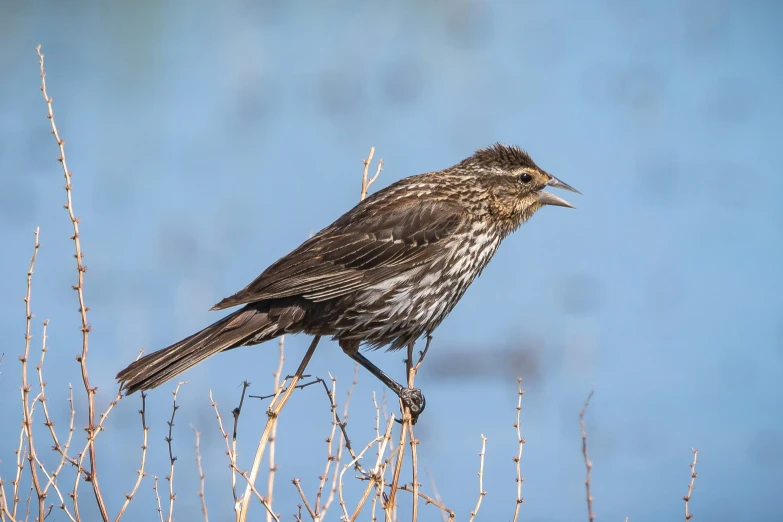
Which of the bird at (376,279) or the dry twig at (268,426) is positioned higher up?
the bird at (376,279)

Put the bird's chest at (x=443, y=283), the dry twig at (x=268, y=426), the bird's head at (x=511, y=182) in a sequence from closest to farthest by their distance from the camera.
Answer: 1. the dry twig at (x=268, y=426)
2. the bird's chest at (x=443, y=283)
3. the bird's head at (x=511, y=182)

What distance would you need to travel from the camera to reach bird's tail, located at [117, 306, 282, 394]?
398 cm

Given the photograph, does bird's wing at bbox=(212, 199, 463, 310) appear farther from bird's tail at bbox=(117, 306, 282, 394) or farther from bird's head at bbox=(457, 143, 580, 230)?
bird's head at bbox=(457, 143, 580, 230)

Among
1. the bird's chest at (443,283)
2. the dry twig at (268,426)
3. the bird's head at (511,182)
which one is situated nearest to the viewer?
the dry twig at (268,426)

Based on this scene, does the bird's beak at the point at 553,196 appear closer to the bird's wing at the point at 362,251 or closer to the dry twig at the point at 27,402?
the bird's wing at the point at 362,251

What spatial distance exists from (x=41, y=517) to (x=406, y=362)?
1711 millimetres

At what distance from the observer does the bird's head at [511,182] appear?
15.6 feet

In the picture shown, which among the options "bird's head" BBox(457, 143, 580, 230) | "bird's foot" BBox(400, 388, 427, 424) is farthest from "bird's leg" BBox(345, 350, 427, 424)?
"bird's head" BBox(457, 143, 580, 230)

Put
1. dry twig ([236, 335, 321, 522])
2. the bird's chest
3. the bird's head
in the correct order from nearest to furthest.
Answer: dry twig ([236, 335, 321, 522])
the bird's chest
the bird's head

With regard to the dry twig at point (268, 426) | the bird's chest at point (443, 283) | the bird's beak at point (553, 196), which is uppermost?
the bird's beak at point (553, 196)

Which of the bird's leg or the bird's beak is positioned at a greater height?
the bird's beak

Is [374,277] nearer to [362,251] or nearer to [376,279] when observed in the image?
[376,279]

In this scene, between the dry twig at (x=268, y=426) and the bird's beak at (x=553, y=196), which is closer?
the dry twig at (x=268, y=426)

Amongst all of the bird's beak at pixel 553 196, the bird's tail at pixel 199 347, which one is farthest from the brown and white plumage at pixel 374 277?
the bird's beak at pixel 553 196
